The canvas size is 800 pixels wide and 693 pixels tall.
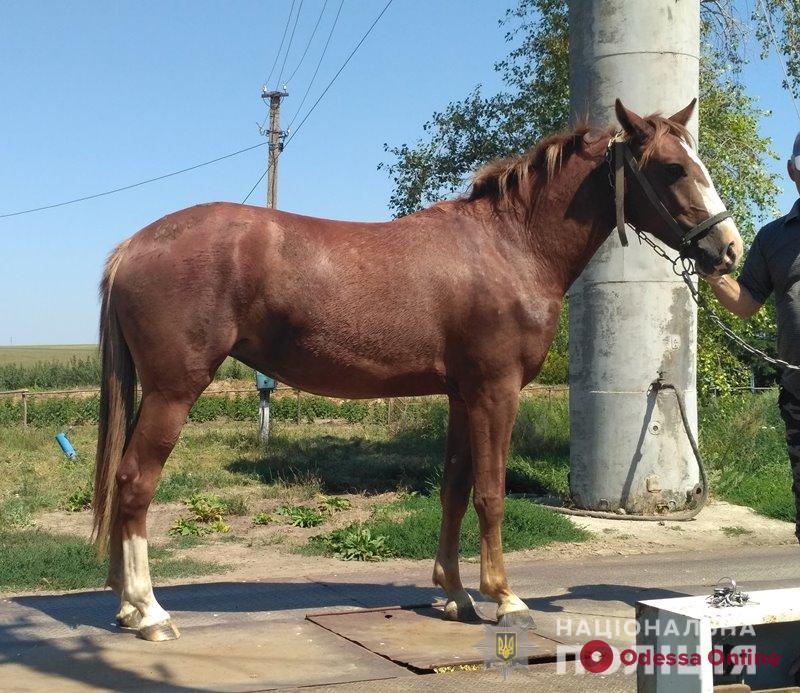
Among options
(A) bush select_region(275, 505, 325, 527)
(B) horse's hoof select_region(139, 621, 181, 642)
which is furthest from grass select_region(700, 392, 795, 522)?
(B) horse's hoof select_region(139, 621, 181, 642)

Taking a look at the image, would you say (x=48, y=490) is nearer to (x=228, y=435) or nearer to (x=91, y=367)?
(x=228, y=435)

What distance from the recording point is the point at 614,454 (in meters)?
7.77

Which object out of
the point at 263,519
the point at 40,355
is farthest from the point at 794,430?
the point at 40,355

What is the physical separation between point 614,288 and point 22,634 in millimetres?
5573

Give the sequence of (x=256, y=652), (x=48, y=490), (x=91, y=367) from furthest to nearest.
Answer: (x=91, y=367) → (x=48, y=490) → (x=256, y=652)

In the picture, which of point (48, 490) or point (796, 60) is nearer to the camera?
point (48, 490)

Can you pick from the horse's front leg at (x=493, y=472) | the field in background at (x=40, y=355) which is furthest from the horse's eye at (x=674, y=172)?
the field in background at (x=40, y=355)

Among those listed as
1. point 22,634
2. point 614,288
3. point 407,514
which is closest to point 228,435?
point 407,514

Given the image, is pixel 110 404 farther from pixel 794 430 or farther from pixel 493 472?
pixel 794 430

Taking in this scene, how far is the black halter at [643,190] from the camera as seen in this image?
4336 millimetres

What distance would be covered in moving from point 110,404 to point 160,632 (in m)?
1.18

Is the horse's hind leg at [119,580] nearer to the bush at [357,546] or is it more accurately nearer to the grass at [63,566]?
the grass at [63,566]

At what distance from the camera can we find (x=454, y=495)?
4.85 meters

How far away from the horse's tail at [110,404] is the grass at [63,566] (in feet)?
4.29
